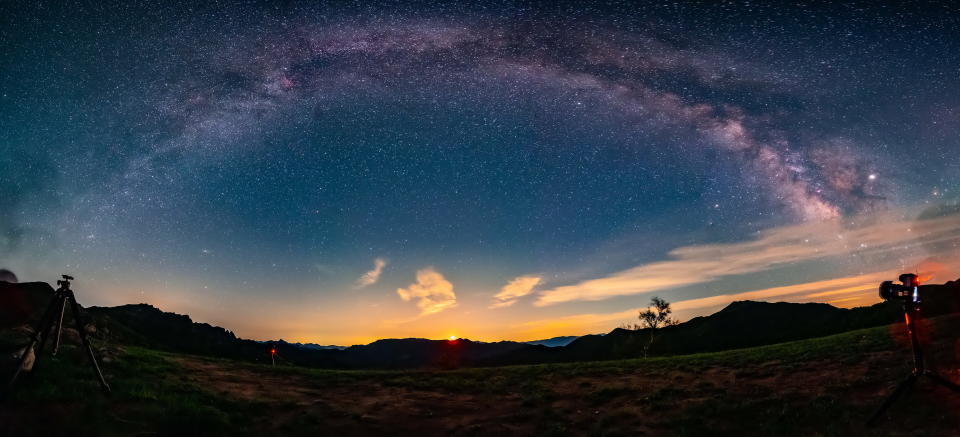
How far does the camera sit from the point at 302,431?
605 inches

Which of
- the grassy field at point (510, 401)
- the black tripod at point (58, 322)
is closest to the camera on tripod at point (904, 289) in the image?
the grassy field at point (510, 401)

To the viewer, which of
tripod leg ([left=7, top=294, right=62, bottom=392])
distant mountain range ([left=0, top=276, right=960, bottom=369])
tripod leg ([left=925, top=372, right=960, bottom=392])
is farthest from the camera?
distant mountain range ([left=0, top=276, right=960, bottom=369])

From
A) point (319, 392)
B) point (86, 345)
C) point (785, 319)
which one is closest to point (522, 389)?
point (319, 392)

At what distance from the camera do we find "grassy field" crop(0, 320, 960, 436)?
12.8 m

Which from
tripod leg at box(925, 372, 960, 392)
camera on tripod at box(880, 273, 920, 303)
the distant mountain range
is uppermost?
camera on tripod at box(880, 273, 920, 303)

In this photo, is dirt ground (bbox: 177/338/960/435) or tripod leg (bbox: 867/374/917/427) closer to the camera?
tripod leg (bbox: 867/374/917/427)

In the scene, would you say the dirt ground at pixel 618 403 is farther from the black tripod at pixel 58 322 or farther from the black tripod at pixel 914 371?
the black tripod at pixel 58 322

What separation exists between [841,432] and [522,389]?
14.2 m

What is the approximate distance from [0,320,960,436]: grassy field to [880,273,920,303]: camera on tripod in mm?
3154

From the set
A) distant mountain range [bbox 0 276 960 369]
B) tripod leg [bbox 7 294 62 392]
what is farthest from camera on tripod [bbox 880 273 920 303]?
distant mountain range [bbox 0 276 960 369]

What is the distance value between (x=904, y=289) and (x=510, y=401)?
1489cm

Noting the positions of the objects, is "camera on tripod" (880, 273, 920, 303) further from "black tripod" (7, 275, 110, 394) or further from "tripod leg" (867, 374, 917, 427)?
"black tripod" (7, 275, 110, 394)

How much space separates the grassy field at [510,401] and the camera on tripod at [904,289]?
10.3 feet

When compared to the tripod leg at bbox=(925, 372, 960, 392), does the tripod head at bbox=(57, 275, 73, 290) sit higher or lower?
higher
